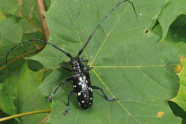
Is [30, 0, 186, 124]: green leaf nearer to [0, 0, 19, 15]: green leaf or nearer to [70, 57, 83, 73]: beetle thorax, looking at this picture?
[70, 57, 83, 73]: beetle thorax

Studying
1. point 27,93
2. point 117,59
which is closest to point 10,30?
point 27,93

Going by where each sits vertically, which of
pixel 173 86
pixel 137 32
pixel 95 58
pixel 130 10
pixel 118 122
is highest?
pixel 130 10

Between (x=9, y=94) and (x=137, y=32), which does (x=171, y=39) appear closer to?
(x=137, y=32)

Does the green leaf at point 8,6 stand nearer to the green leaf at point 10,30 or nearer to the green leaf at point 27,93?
the green leaf at point 10,30

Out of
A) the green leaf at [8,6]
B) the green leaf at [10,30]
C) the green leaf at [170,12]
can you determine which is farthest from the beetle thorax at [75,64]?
the green leaf at [8,6]

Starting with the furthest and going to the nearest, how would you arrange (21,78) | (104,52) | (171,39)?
(21,78) < (171,39) < (104,52)

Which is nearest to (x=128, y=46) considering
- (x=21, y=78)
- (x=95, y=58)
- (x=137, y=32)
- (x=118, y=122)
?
(x=137, y=32)

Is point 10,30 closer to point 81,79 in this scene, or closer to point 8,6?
point 8,6
